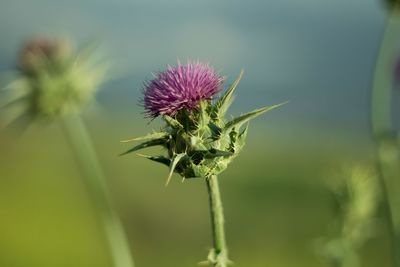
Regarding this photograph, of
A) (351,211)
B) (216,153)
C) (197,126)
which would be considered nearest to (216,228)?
(216,153)

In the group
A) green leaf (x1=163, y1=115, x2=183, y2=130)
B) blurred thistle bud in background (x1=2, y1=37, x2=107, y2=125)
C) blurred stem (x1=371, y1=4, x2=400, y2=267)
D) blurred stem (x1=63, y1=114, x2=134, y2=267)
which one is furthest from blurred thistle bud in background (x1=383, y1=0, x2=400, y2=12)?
green leaf (x1=163, y1=115, x2=183, y2=130)

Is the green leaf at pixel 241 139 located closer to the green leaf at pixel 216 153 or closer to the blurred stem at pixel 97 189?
the green leaf at pixel 216 153

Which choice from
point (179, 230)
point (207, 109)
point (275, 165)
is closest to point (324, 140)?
point (275, 165)

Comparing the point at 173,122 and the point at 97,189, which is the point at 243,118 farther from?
the point at 97,189

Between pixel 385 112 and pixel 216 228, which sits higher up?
pixel 385 112

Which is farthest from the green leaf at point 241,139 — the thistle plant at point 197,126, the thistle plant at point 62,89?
the thistle plant at point 62,89

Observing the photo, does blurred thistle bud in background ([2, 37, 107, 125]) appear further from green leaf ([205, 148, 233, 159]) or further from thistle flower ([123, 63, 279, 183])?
green leaf ([205, 148, 233, 159])

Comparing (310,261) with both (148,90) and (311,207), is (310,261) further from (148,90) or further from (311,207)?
(148,90)
